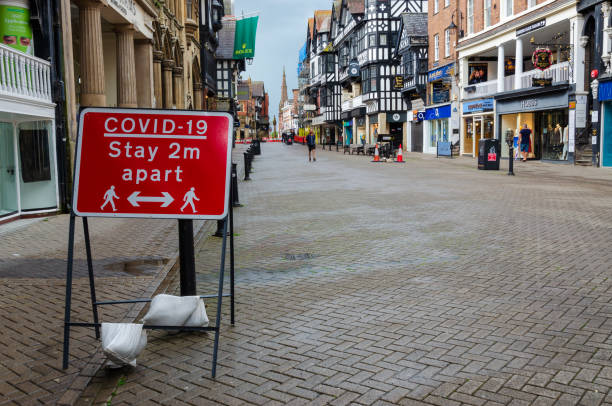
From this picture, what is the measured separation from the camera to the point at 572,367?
379 centimetres

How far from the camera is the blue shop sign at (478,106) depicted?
34.1 meters

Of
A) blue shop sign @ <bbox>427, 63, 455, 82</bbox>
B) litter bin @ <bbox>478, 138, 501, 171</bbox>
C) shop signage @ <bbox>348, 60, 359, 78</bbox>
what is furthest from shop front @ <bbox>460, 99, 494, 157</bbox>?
shop signage @ <bbox>348, 60, 359, 78</bbox>

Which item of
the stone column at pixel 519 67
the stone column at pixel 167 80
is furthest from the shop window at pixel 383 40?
the stone column at pixel 167 80

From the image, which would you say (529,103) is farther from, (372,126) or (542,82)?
(372,126)

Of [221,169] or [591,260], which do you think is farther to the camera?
[591,260]

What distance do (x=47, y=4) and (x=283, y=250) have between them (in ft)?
27.0

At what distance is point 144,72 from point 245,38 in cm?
2540

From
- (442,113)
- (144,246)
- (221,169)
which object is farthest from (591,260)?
(442,113)

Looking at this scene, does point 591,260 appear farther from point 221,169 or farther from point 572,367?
point 221,169

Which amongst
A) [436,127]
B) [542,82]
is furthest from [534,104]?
[436,127]

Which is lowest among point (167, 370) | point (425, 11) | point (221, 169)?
point (167, 370)

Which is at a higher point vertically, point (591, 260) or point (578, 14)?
point (578, 14)

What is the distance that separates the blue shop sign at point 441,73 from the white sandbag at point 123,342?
3770 centimetres

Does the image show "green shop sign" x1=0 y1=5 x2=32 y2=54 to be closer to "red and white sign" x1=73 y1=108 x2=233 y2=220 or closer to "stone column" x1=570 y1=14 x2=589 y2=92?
"red and white sign" x1=73 y1=108 x2=233 y2=220
